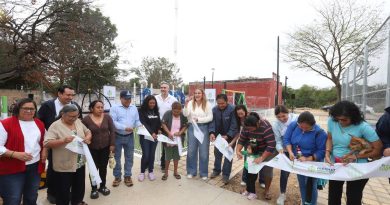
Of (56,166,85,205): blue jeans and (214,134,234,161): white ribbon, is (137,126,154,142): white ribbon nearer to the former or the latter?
(214,134,234,161): white ribbon

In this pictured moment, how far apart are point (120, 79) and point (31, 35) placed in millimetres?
14295

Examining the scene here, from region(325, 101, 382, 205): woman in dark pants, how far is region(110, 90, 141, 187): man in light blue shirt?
313cm

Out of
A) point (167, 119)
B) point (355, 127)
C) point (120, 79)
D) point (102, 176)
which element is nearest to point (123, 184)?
point (102, 176)

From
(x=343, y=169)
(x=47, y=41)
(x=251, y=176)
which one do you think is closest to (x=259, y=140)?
(x=251, y=176)

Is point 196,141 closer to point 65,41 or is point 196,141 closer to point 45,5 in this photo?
point 65,41

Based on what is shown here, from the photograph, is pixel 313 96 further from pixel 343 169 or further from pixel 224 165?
pixel 343 169

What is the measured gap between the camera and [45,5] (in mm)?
14633

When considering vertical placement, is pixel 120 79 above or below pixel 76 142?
above

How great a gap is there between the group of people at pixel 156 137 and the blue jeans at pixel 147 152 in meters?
0.02

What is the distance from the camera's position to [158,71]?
1522 inches

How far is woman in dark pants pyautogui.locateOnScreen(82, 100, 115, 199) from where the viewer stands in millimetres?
3766

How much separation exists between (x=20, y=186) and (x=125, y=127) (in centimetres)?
176

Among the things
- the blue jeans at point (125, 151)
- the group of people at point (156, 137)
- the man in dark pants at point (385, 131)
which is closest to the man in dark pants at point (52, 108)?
the group of people at point (156, 137)

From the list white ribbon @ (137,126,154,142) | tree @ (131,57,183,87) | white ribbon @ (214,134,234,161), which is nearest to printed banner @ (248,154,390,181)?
white ribbon @ (214,134,234,161)
